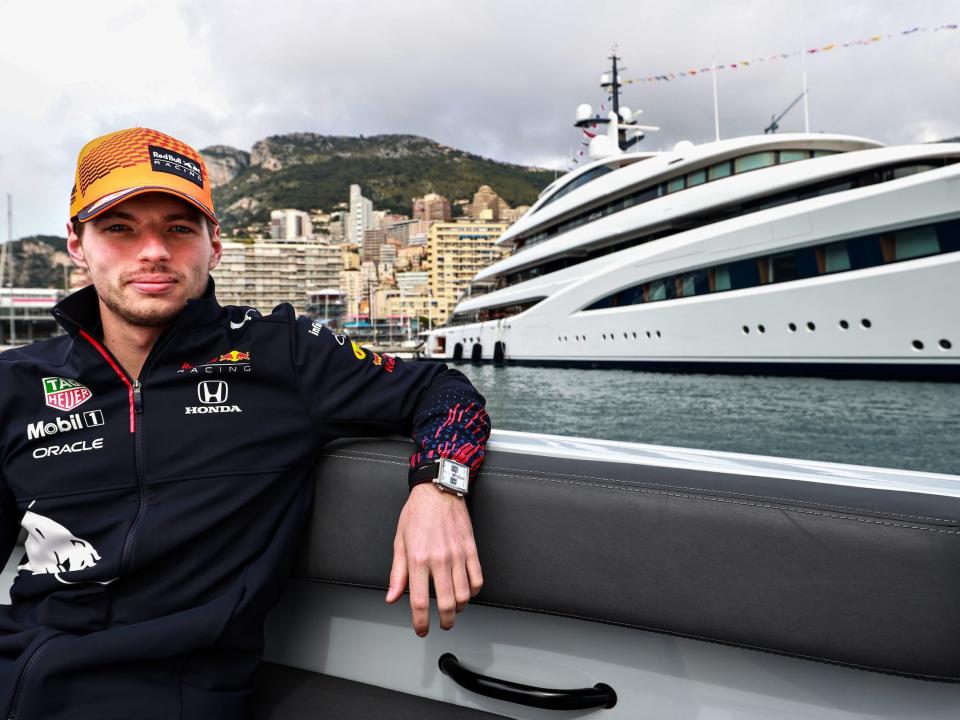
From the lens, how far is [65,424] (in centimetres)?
104

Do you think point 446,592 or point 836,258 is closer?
point 446,592

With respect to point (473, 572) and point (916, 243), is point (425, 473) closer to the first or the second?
point (473, 572)

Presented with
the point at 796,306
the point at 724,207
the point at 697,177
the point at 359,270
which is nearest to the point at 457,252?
the point at 359,270

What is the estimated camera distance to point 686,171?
47.6ft

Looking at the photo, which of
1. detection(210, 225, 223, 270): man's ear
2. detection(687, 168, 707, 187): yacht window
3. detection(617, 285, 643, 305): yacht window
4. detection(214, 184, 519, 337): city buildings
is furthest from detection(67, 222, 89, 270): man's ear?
detection(214, 184, 519, 337): city buildings

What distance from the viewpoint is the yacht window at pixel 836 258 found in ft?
33.1

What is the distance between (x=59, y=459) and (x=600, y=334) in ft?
48.3

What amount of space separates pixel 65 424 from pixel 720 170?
1529 cm

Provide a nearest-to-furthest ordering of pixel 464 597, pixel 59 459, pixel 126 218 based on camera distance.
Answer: pixel 464 597 → pixel 59 459 → pixel 126 218

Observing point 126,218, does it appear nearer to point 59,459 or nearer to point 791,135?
point 59,459

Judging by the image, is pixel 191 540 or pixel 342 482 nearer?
pixel 191 540

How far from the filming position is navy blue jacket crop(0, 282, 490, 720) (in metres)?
0.93

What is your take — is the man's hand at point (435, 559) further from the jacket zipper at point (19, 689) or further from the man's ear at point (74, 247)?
the man's ear at point (74, 247)

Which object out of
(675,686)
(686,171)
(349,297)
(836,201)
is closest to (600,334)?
(686,171)
